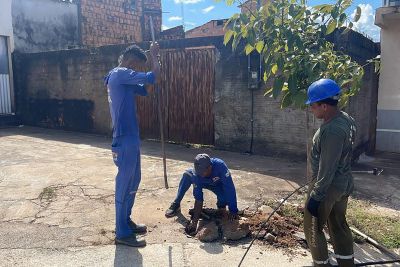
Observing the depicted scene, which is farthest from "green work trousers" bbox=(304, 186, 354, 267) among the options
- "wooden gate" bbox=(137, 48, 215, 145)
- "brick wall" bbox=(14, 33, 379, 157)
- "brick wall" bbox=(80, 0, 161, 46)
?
"brick wall" bbox=(80, 0, 161, 46)

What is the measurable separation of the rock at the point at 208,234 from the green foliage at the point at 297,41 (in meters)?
1.56

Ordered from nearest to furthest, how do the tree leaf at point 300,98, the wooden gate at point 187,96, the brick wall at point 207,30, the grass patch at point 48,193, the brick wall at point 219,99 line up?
the tree leaf at point 300,98, the grass patch at point 48,193, the brick wall at point 219,99, the wooden gate at point 187,96, the brick wall at point 207,30

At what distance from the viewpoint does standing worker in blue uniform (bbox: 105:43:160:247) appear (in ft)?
12.1

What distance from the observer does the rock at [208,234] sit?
12.7 ft

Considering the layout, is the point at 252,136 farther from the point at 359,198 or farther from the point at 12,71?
the point at 12,71

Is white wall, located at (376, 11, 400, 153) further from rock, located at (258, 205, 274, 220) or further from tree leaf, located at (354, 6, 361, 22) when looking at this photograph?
rock, located at (258, 205, 274, 220)

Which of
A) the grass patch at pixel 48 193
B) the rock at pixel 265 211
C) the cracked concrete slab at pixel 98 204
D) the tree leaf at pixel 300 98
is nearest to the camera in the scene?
the cracked concrete slab at pixel 98 204

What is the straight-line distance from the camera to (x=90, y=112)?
36.1 ft

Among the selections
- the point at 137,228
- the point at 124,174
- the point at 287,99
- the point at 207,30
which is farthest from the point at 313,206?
the point at 207,30

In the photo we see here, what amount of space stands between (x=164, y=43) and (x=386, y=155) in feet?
20.0

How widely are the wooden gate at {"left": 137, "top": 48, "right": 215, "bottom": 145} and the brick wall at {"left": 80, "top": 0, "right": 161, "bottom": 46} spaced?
269 inches

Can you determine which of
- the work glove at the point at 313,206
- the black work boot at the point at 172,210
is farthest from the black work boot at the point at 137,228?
the work glove at the point at 313,206

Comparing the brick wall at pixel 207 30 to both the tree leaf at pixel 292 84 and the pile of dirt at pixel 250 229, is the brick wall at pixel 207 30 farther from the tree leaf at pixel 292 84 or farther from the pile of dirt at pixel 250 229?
the pile of dirt at pixel 250 229

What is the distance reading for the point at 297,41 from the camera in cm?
380
